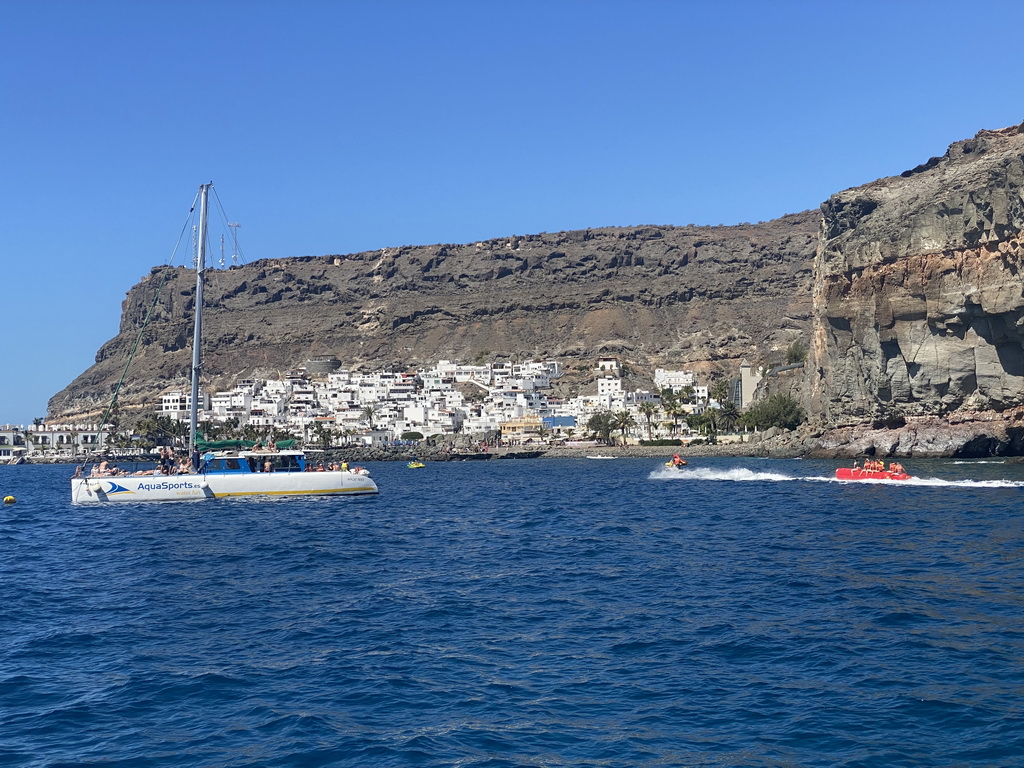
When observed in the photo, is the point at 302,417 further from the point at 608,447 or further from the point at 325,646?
the point at 325,646

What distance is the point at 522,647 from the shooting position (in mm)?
17734

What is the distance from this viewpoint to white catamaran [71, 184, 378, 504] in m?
47.9

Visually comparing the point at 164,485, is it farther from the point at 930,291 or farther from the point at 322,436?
the point at 322,436

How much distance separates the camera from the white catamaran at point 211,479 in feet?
157

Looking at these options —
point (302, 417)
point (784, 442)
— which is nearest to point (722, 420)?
point (784, 442)

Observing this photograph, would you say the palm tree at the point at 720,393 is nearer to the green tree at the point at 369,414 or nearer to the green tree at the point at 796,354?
the green tree at the point at 796,354

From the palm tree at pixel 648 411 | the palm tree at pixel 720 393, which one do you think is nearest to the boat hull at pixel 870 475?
the palm tree at pixel 720 393

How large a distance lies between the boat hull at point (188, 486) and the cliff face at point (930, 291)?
58.1m

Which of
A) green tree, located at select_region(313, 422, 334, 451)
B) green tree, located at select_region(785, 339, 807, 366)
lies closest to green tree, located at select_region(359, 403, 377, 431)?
green tree, located at select_region(313, 422, 334, 451)

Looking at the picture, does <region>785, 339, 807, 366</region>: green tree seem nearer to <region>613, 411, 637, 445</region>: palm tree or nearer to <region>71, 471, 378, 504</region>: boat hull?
<region>613, 411, 637, 445</region>: palm tree

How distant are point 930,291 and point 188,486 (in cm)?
6579

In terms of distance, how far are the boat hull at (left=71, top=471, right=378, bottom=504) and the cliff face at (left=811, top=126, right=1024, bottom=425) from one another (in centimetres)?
5814

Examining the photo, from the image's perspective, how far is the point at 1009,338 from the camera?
80938 millimetres

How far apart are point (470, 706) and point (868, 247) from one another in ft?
295
